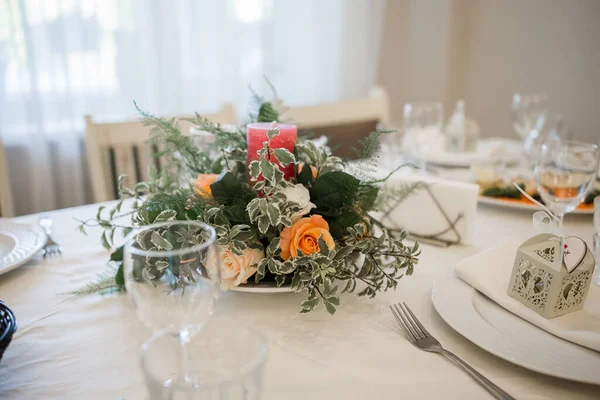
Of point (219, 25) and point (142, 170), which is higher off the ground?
point (219, 25)

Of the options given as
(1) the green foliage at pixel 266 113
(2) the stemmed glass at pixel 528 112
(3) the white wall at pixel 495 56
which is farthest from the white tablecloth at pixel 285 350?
(3) the white wall at pixel 495 56

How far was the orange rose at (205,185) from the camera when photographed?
84cm

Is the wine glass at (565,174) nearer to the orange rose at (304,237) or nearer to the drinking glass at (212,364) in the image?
the orange rose at (304,237)

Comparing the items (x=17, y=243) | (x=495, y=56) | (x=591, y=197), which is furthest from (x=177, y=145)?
(x=495, y=56)

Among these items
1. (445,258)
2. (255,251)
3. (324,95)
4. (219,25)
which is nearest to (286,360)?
(255,251)

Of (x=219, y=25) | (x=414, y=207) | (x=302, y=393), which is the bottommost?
(x=302, y=393)

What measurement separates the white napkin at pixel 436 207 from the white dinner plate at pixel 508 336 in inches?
9.1

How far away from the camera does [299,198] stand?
79 cm

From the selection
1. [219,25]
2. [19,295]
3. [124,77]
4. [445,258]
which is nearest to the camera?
[19,295]

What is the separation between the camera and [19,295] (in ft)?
2.83

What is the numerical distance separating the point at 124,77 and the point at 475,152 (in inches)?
59.5

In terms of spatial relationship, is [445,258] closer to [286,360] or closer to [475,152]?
[286,360]

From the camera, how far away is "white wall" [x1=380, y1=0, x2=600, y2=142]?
2826mm

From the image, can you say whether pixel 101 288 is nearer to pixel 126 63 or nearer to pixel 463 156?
pixel 463 156
